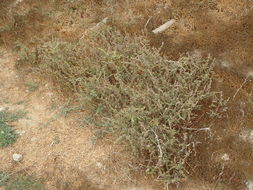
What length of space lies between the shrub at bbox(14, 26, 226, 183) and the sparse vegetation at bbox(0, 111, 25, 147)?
2.50 feet

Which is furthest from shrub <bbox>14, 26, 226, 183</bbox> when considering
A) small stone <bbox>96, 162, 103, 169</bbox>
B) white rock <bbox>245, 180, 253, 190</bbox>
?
white rock <bbox>245, 180, 253, 190</bbox>

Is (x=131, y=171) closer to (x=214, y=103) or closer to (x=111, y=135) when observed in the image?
(x=111, y=135)

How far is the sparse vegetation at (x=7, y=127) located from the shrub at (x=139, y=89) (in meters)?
0.76

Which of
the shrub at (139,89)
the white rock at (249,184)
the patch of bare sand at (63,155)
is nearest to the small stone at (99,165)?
the patch of bare sand at (63,155)

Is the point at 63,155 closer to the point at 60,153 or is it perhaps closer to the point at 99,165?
the point at 60,153

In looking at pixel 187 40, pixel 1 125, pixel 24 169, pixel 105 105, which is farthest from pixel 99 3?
pixel 24 169

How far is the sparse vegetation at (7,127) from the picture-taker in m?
4.56

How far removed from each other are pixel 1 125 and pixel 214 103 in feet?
8.99

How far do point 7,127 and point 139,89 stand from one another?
1790mm

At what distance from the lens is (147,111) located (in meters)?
4.05

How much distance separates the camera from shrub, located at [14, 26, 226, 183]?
13.0 feet

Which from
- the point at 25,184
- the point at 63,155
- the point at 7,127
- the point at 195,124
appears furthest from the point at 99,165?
the point at 7,127

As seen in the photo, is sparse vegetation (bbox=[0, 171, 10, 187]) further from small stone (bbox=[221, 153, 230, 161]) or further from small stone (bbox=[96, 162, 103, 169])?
small stone (bbox=[221, 153, 230, 161])

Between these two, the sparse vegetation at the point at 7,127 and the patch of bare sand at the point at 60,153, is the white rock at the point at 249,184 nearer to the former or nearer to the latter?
the patch of bare sand at the point at 60,153
